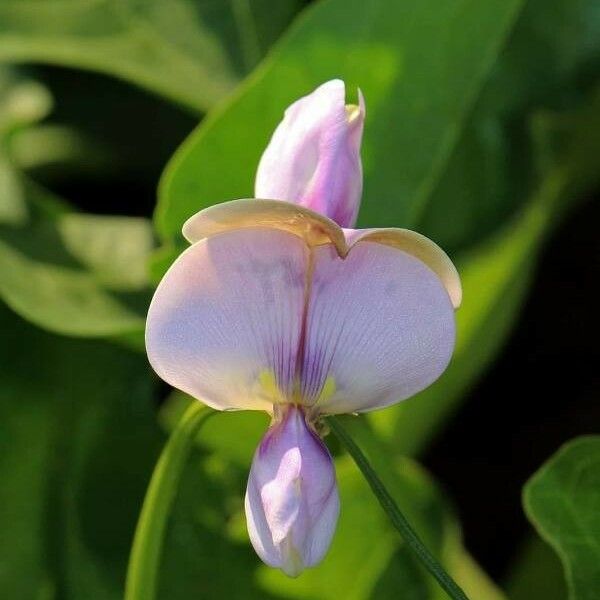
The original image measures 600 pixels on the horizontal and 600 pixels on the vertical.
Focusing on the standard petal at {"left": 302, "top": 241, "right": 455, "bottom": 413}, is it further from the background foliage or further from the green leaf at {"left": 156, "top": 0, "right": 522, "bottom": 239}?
the green leaf at {"left": 156, "top": 0, "right": 522, "bottom": 239}

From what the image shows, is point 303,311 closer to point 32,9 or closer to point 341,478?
point 341,478

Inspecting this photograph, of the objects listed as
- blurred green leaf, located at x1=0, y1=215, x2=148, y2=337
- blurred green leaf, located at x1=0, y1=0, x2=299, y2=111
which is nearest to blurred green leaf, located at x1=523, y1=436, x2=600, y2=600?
blurred green leaf, located at x1=0, y1=215, x2=148, y2=337

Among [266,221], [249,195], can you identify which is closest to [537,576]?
[249,195]

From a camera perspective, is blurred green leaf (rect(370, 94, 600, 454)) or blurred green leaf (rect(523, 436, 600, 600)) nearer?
blurred green leaf (rect(523, 436, 600, 600))

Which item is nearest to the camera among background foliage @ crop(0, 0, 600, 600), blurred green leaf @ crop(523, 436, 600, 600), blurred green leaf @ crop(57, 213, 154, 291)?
blurred green leaf @ crop(523, 436, 600, 600)

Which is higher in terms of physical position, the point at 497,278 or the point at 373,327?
the point at 373,327

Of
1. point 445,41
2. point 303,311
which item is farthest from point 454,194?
point 303,311

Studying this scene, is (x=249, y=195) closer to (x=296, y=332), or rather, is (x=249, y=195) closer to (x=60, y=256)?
(x=60, y=256)

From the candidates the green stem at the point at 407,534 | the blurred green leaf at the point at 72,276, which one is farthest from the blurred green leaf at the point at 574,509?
the blurred green leaf at the point at 72,276
